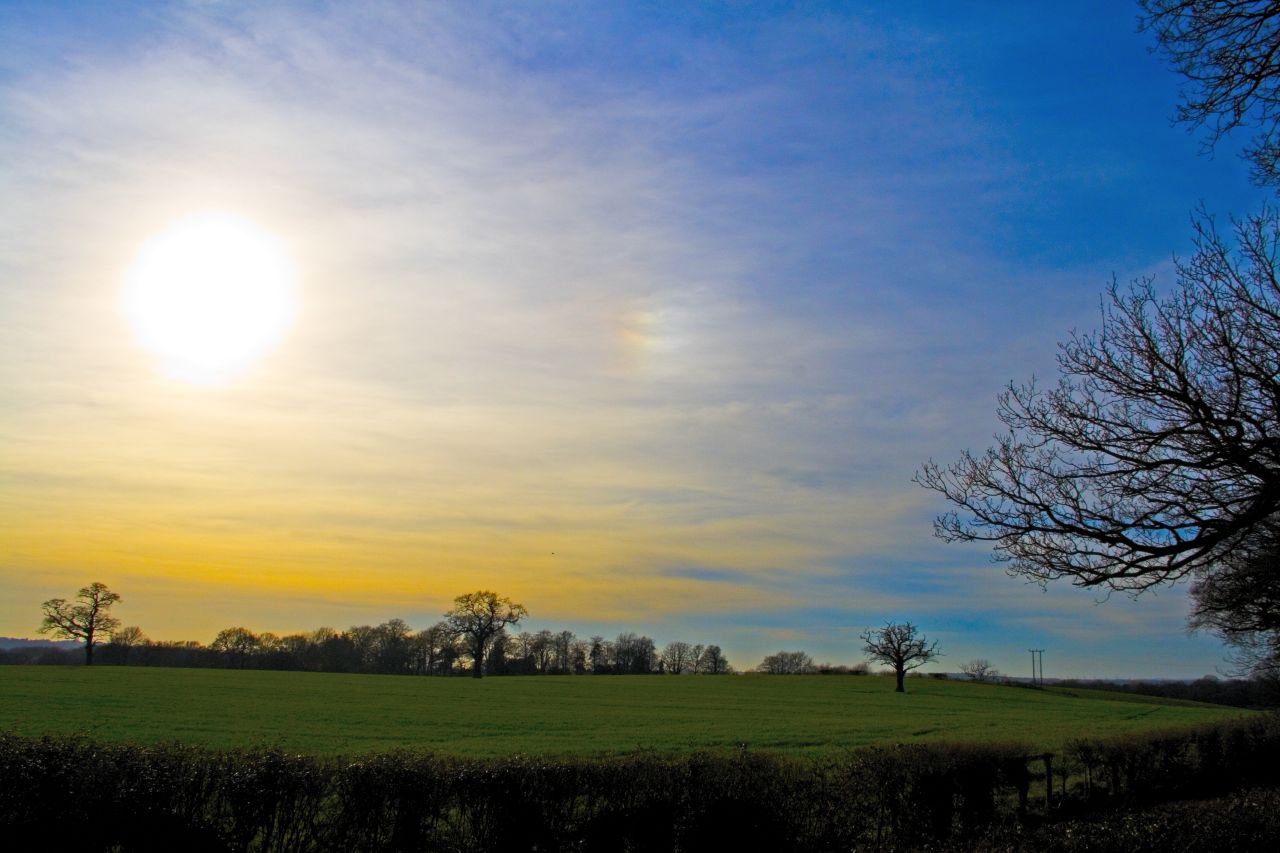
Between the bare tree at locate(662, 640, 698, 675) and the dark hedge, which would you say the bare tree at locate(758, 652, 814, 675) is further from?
the dark hedge

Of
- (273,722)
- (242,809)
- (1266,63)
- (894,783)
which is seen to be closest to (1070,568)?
(894,783)

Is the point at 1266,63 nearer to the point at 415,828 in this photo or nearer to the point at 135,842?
the point at 415,828

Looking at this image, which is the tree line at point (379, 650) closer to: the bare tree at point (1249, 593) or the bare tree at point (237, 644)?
the bare tree at point (237, 644)

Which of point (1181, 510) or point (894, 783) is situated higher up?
point (1181, 510)

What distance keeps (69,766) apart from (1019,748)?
55.3 feet

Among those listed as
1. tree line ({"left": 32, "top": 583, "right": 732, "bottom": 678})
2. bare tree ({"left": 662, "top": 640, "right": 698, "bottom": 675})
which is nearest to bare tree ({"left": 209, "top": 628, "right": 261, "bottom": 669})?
tree line ({"left": 32, "top": 583, "right": 732, "bottom": 678})

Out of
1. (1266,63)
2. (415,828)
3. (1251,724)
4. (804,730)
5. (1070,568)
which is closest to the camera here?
(1266,63)

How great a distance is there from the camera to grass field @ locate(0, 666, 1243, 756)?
3284 cm

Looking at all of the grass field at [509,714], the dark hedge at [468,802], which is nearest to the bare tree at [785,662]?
the grass field at [509,714]

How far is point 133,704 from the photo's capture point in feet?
146

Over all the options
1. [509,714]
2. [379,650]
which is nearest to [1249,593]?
[509,714]

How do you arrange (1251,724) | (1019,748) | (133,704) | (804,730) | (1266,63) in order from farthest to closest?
(133,704)
(804,730)
(1251,724)
(1019,748)
(1266,63)

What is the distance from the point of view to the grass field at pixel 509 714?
32844 millimetres

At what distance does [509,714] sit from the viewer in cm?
4562
